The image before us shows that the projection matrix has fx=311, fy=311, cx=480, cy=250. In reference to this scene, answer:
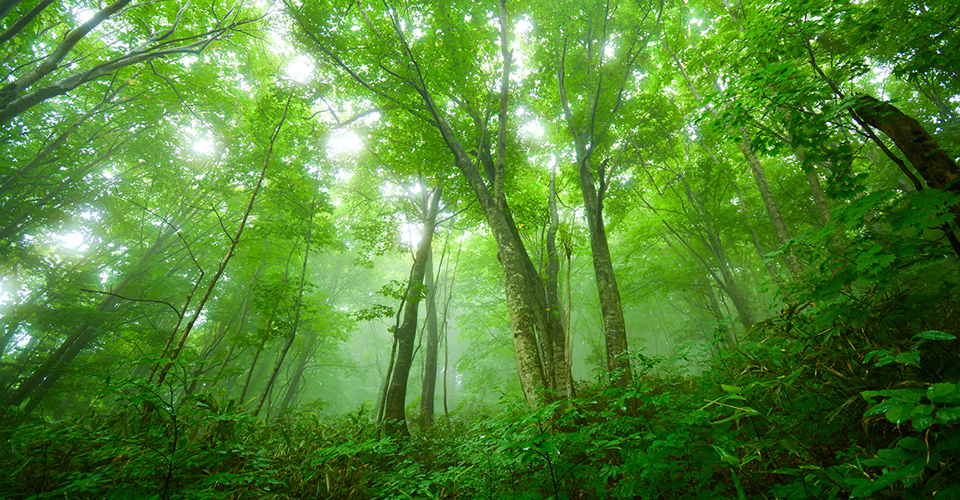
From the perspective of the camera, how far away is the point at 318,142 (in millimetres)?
8492

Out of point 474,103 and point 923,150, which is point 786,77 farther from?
point 474,103

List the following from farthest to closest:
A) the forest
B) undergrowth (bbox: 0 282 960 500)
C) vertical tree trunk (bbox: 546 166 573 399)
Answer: vertical tree trunk (bbox: 546 166 573 399) < the forest < undergrowth (bbox: 0 282 960 500)

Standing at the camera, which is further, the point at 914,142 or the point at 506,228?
the point at 506,228

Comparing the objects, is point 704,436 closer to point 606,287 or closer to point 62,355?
point 606,287

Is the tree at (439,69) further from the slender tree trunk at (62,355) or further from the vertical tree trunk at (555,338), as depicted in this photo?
the slender tree trunk at (62,355)

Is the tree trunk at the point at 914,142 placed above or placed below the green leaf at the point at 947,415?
above

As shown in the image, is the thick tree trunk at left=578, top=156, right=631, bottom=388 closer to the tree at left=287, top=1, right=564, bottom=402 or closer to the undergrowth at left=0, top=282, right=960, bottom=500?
the tree at left=287, top=1, right=564, bottom=402

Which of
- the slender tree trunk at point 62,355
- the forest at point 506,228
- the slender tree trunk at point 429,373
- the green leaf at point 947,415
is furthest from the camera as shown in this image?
the slender tree trunk at point 429,373

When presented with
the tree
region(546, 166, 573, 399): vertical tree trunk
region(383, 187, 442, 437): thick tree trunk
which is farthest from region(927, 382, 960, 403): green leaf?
region(383, 187, 442, 437): thick tree trunk

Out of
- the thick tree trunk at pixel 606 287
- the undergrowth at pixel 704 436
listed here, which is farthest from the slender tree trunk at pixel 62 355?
the thick tree trunk at pixel 606 287

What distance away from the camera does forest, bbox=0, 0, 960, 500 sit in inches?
85.7

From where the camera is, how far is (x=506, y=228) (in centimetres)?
524

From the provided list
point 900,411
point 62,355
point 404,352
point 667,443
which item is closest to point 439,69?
point 404,352

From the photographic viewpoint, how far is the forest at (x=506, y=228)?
2178mm
